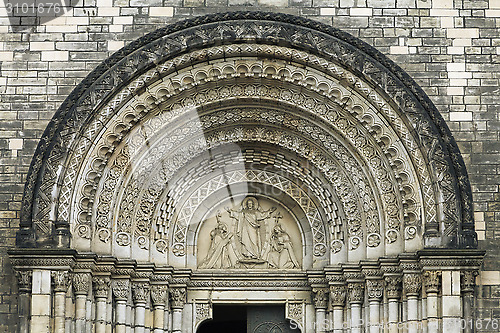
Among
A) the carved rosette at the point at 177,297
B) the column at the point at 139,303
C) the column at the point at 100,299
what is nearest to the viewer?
the column at the point at 100,299

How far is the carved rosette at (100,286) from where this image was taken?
57.1 feet

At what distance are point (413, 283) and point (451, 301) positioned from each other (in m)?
0.70

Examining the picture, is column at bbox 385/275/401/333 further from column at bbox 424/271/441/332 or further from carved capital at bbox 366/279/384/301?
column at bbox 424/271/441/332

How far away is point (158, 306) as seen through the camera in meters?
18.1

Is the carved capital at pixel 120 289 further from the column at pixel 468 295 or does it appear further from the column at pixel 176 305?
the column at pixel 468 295

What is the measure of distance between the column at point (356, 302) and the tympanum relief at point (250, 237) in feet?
4.25

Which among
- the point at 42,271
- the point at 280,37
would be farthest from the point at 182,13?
the point at 42,271

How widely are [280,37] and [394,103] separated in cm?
203

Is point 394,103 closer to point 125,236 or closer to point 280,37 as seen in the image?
point 280,37

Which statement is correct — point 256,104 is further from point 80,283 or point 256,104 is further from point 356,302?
point 80,283

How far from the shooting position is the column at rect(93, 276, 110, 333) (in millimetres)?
17328

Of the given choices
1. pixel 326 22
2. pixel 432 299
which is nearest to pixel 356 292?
pixel 432 299

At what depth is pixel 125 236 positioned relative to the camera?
17.9 m

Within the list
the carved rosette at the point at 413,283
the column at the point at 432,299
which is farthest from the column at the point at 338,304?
the column at the point at 432,299
